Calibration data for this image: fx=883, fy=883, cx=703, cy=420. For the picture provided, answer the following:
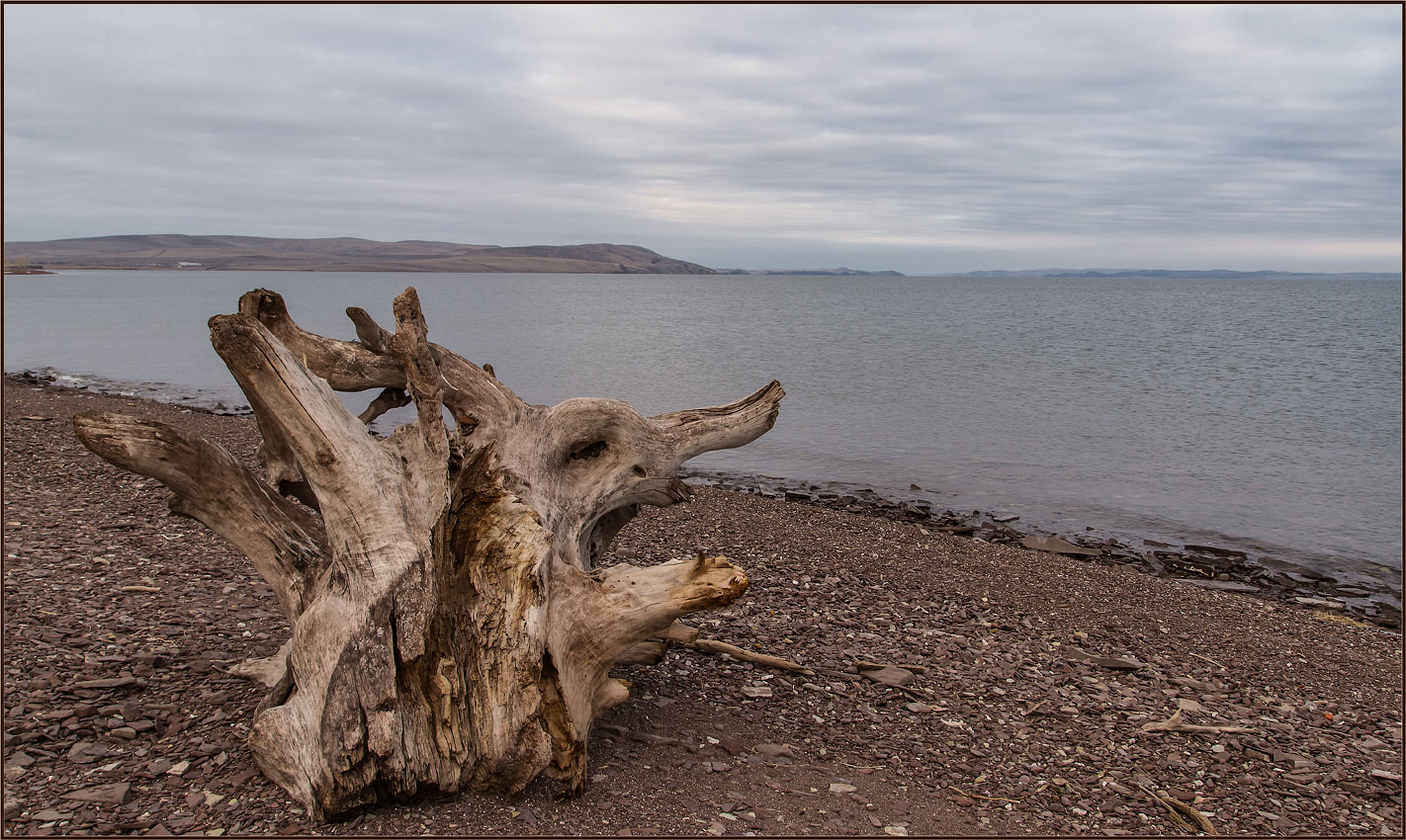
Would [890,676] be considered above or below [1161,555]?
above

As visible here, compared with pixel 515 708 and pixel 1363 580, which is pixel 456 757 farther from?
pixel 1363 580

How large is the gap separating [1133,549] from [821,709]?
791 cm

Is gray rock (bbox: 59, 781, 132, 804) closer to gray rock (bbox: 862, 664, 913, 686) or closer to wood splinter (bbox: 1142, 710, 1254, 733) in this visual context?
gray rock (bbox: 862, 664, 913, 686)

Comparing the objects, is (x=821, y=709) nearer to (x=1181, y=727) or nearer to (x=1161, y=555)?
(x=1181, y=727)

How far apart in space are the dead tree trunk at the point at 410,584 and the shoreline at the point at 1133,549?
8.20 m

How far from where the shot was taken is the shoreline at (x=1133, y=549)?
1004 cm

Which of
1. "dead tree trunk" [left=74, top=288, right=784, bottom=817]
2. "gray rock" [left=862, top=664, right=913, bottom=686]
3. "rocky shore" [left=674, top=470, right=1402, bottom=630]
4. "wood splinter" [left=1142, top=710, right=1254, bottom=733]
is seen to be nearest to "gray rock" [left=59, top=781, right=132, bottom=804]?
"dead tree trunk" [left=74, top=288, right=784, bottom=817]

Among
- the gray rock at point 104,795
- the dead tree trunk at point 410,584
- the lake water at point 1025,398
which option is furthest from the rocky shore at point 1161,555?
the gray rock at point 104,795

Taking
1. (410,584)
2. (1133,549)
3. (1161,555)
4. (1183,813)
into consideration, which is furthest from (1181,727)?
(1133,549)

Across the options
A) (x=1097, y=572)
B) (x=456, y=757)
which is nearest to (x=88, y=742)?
(x=456, y=757)

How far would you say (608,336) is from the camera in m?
50.1

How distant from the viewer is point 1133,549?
38.1 ft

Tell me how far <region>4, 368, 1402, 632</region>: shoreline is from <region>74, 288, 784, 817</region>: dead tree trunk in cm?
820

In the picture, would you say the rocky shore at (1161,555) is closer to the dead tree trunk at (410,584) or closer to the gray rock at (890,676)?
the gray rock at (890,676)
